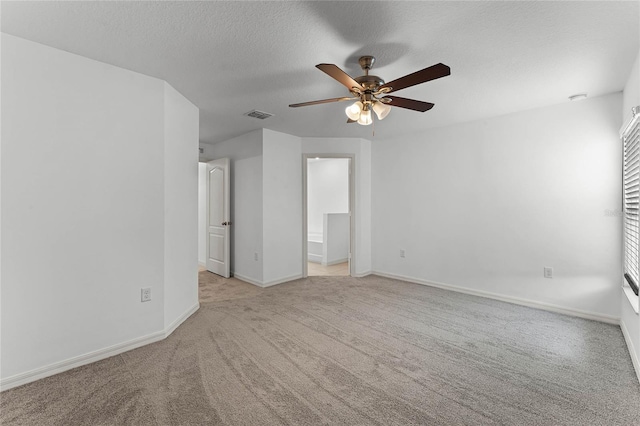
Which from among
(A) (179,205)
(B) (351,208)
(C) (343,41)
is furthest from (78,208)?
(B) (351,208)

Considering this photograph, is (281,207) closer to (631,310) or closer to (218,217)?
(218,217)

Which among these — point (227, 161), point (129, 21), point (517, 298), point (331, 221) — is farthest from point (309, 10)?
point (331, 221)

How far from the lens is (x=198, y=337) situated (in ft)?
8.98

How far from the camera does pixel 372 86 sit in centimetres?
233

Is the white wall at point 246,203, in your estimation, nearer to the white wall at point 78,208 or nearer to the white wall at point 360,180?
the white wall at point 360,180

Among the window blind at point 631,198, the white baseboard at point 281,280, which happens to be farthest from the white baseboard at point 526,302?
the white baseboard at point 281,280

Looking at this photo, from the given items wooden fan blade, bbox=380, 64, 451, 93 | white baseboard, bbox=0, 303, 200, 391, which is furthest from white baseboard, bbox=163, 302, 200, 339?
wooden fan blade, bbox=380, 64, 451, 93

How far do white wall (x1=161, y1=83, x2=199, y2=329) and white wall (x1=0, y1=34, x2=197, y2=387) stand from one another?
0.11ft

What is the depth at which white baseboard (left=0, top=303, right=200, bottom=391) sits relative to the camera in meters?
2.01

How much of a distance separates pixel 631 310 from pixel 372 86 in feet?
9.30

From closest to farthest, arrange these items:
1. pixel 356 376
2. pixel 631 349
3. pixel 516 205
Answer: pixel 356 376 → pixel 631 349 → pixel 516 205

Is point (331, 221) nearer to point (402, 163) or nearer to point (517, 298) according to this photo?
point (402, 163)

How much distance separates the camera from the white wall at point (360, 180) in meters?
5.00

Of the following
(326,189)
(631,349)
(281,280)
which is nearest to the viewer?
(631,349)
